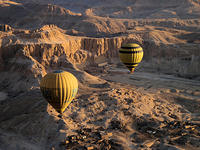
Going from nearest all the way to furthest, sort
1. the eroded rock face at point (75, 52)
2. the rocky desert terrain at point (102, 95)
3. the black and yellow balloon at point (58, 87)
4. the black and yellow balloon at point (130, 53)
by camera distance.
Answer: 1. the black and yellow balloon at point (58, 87)
2. the rocky desert terrain at point (102, 95)
3. the black and yellow balloon at point (130, 53)
4. the eroded rock face at point (75, 52)

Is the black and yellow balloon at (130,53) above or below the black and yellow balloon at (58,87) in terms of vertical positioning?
above

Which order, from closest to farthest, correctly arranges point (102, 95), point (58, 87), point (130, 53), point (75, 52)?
point (58, 87) → point (130, 53) → point (102, 95) → point (75, 52)

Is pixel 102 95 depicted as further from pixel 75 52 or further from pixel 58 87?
pixel 75 52

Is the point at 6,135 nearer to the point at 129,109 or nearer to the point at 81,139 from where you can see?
the point at 81,139

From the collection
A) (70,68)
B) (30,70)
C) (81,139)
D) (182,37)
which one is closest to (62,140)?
(81,139)

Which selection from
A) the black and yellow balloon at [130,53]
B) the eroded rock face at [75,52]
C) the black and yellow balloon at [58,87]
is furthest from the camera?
the eroded rock face at [75,52]

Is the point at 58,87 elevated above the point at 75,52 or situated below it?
below

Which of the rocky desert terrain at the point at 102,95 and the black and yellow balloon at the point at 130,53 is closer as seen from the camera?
the rocky desert terrain at the point at 102,95

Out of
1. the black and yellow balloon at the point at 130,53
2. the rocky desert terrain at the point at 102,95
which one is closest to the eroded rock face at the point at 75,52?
the rocky desert terrain at the point at 102,95

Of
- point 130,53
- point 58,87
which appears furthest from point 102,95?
point 58,87

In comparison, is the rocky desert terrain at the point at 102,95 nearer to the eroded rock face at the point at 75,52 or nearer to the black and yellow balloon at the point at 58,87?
the eroded rock face at the point at 75,52
